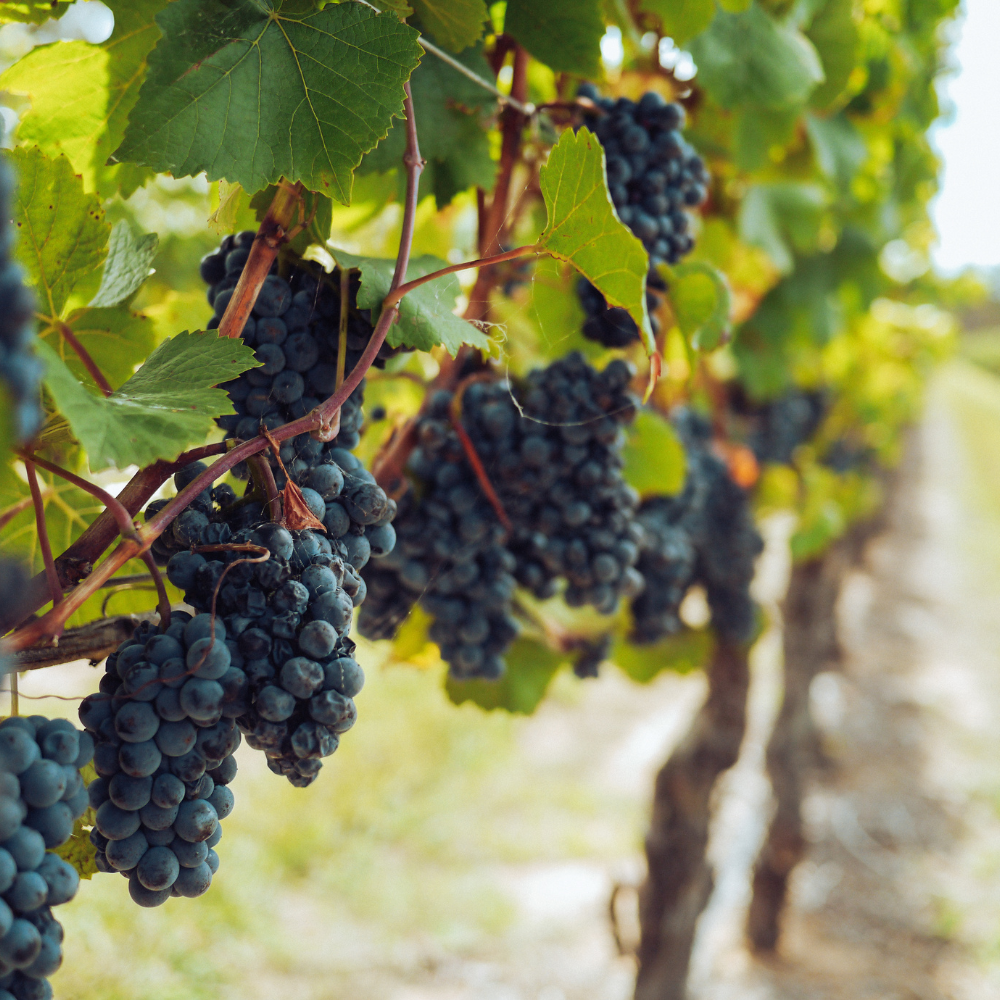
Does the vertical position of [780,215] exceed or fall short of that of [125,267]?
it exceeds it

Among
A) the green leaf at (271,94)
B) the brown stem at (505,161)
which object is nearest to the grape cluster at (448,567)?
the brown stem at (505,161)

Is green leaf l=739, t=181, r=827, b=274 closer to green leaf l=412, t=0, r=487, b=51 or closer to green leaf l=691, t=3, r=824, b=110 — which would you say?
green leaf l=691, t=3, r=824, b=110

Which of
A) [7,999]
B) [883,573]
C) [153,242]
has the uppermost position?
[153,242]

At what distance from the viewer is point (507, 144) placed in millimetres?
1240

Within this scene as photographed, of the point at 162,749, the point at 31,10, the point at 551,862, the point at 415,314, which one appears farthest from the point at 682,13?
the point at 551,862

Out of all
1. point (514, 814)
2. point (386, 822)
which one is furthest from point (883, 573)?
point (386, 822)

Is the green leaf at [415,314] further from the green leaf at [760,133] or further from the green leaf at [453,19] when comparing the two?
the green leaf at [760,133]

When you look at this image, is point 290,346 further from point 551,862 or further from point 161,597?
point 551,862

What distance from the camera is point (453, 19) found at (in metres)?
0.92

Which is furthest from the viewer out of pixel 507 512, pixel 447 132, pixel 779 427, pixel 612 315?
pixel 779 427

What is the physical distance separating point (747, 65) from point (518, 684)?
123 centimetres

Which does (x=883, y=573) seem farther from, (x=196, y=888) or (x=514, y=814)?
(x=196, y=888)

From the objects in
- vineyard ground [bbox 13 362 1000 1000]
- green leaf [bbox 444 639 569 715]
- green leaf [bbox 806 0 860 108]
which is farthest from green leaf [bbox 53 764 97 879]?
Result: green leaf [bbox 806 0 860 108]

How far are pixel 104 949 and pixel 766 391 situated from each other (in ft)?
10.3
